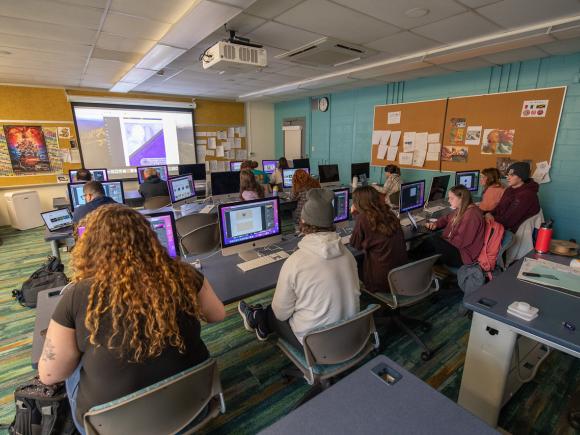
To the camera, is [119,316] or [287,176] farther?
[287,176]

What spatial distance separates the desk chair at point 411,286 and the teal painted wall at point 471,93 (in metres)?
3.01

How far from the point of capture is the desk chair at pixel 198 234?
9.00 feet

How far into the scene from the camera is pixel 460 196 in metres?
2.64

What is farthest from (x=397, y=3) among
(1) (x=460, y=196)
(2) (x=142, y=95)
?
(2) (x=142, y=95)

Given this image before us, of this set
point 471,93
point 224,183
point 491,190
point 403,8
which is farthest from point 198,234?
point 471,93

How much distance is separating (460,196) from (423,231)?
20.9 inches

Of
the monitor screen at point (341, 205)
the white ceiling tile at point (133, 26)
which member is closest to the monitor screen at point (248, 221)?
the monitor screen at point (341, 205)

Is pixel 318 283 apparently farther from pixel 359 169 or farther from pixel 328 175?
pixel 359 169

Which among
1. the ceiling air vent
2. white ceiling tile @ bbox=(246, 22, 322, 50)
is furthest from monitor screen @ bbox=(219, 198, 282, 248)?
the ceiling air vent

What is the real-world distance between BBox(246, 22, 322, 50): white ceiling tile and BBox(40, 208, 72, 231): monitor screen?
9.33 feet

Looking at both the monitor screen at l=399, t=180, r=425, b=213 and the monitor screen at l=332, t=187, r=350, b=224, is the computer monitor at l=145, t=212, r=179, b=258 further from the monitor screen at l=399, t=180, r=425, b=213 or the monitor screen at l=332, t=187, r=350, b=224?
the monitor screen at l=399, t=180, r=425, b=213

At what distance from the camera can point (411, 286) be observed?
2080mm

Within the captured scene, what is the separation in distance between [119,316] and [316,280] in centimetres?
83

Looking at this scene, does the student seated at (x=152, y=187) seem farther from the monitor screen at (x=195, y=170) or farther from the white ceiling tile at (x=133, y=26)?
the white ceiling tile at (x=133, y=26)
